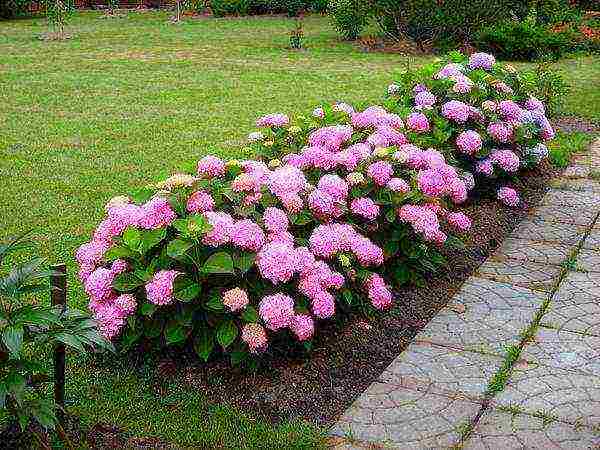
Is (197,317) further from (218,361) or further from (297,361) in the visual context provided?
(297,361)

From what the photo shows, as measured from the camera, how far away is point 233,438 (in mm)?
3348

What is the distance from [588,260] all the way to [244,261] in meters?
2.55

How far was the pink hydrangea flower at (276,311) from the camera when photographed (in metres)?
3.58

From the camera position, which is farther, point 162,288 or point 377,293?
point 377,293

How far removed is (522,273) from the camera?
506cm

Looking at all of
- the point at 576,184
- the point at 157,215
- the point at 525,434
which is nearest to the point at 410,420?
the point at 525,434

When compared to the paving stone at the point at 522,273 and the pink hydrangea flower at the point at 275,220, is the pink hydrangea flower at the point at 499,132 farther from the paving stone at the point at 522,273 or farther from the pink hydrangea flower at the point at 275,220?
the pink hydrangea flower at the point at 275,220

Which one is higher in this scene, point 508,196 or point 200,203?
point 200,203

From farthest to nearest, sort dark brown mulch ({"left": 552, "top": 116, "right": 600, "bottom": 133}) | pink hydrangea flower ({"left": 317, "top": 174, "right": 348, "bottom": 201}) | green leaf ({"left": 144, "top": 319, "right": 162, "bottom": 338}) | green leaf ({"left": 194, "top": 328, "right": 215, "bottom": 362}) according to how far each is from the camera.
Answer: dark brown mulch ({"left": 552, "top": 116, "right": 600, "bottom": 133}) < pink hydrangea flower ({"left": 317, "top": 174, "right": 348, "bottom": 201}) < green leaf ({"left": 144, "top": 319, "right": 162, "bottom": 338}) < green leaf ({"left": 194, "top": 328, "right": 215, "bottom": 362})

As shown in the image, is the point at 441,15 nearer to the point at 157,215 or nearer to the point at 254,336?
the point at 157,215

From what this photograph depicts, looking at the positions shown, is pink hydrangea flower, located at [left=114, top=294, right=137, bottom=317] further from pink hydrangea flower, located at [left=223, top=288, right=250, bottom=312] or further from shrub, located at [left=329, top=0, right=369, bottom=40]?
shrub, located at [left=329, top=0, right=369, bottom=40]

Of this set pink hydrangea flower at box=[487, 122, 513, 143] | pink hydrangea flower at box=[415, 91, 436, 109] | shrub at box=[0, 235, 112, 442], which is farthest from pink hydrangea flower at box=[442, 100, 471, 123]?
shrub at box=[0, 235, 112, 442]

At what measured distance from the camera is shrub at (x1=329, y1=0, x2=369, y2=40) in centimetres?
1556

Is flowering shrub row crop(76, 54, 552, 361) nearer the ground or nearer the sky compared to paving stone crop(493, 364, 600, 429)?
nearer the sky
